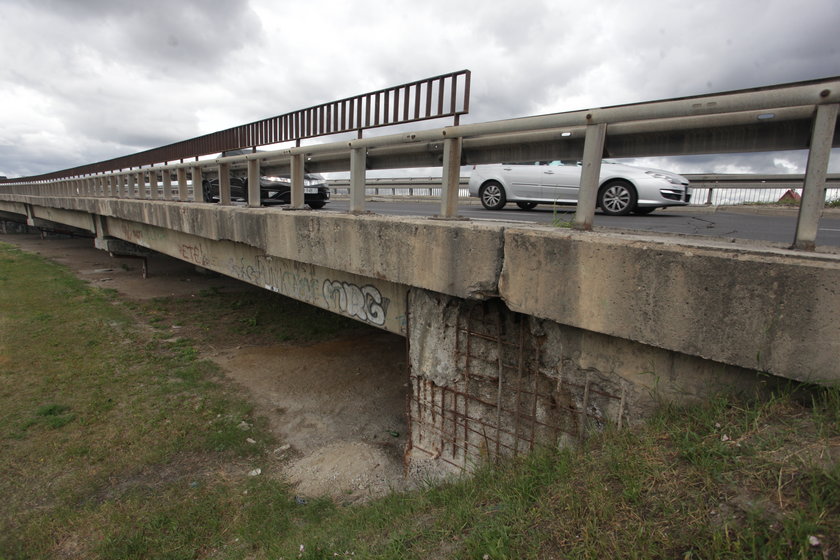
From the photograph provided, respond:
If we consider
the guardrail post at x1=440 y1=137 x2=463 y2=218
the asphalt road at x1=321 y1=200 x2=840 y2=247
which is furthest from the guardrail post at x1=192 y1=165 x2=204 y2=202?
the guardrail post at x1=440 y1=137 x2=463 y2=218

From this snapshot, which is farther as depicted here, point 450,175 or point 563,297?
point 450,175

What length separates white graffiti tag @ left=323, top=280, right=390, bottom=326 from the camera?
186 inches

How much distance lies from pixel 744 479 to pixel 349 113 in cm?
607

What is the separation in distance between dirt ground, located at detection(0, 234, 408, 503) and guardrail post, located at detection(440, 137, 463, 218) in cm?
288

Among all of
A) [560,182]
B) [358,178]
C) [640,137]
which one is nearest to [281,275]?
[358,178]

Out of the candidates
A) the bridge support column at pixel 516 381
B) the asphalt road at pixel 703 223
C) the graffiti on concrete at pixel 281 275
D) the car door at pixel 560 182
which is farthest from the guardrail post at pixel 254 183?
the car door at pixel 560 182

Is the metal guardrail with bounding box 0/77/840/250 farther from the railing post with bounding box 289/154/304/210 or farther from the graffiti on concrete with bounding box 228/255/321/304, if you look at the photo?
the graffiti on concrete with bounding box 228/255/321/304

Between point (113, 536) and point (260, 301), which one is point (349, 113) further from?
point (260, 301)

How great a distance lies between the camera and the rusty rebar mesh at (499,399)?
3123 millimetres

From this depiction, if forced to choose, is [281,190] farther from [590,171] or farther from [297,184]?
[590,171]

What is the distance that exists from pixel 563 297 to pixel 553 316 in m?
0.16

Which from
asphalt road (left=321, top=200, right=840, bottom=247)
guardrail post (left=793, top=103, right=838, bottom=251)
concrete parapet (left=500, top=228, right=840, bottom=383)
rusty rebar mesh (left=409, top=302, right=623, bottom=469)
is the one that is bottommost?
rusty rebar mesh (left=409, top=302, right=623, bottom=469)

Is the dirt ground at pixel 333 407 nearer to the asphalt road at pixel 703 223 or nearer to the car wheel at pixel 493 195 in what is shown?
the asphalt road at pixel 703 223

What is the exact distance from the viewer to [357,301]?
4.99m
